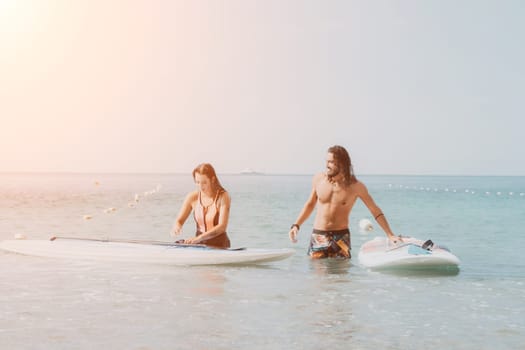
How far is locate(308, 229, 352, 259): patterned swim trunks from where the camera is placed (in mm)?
9086

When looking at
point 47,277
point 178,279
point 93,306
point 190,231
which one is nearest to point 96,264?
point 47,277

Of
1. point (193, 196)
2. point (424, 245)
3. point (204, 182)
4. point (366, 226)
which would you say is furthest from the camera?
point (366, 226)

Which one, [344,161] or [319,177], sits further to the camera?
[319,177]

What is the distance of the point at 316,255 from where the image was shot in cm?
915

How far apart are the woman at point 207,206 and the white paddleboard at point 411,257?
7.33 feet

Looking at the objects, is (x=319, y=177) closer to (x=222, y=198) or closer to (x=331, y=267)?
(x=222, y=198)

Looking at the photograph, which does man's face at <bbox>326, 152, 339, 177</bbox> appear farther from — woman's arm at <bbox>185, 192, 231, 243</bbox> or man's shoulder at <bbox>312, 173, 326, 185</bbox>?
woman's arm at <bbox>185, 192, 231, 243</bbox>

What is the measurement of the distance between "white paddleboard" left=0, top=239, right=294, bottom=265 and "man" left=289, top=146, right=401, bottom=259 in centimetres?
145

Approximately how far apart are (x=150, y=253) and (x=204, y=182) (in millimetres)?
1729

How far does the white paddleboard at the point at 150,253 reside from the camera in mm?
10250

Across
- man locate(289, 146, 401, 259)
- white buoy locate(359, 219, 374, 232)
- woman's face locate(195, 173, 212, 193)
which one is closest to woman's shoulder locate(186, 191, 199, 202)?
woman's face locate(195, 173, 212, 193)

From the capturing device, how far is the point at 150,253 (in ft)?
34.8

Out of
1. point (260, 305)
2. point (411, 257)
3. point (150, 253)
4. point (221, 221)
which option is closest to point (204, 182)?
point (221, 221)

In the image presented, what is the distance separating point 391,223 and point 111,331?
19954mm
